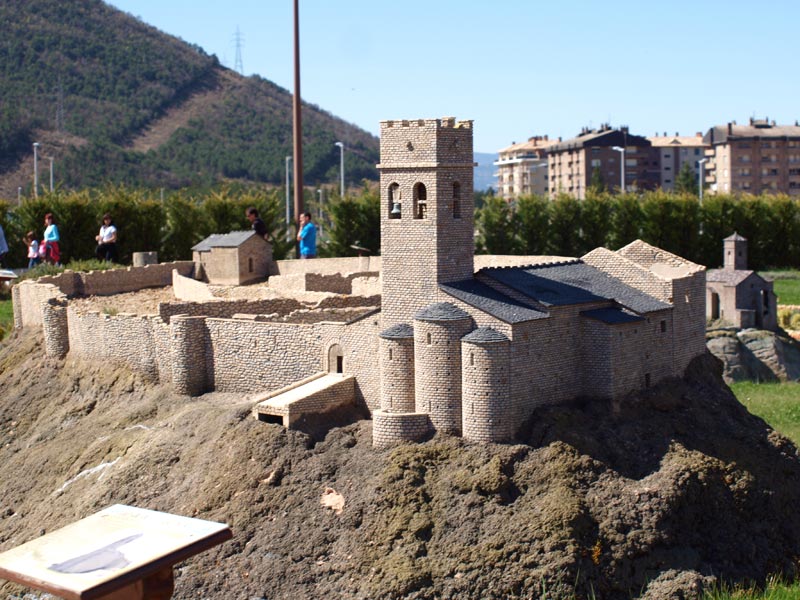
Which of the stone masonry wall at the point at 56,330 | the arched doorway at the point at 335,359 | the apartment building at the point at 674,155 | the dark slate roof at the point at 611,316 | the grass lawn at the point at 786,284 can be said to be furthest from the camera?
the apartment building at the point at 674,155

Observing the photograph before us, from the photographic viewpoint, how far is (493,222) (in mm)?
57969

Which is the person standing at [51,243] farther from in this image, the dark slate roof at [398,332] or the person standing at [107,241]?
the dark slate roof at [398,332]

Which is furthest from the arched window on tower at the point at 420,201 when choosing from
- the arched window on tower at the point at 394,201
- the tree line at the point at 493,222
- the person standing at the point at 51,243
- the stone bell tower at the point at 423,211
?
the tree line at the point at 493,222

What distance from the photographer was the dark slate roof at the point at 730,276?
163 ft

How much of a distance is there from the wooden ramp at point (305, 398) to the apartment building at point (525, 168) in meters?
101

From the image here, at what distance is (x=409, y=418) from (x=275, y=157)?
101 metres

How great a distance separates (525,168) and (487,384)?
11229 centimetres

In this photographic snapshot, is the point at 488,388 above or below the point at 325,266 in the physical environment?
below

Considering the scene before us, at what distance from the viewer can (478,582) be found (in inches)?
899

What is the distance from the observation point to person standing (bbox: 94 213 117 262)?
155 feet

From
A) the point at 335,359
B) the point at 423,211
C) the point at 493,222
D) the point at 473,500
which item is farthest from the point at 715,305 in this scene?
the point at 473,500

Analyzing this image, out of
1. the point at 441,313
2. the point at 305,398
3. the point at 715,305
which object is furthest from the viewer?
the point at 715,305

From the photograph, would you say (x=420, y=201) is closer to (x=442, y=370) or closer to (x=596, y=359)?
(x=442, y=370)

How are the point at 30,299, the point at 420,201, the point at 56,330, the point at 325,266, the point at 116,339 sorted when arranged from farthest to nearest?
1. the point at 325,266
2. the point at 30,299
3. the point at 56,330
4. the point at 116,339
5. the point at 420,201
